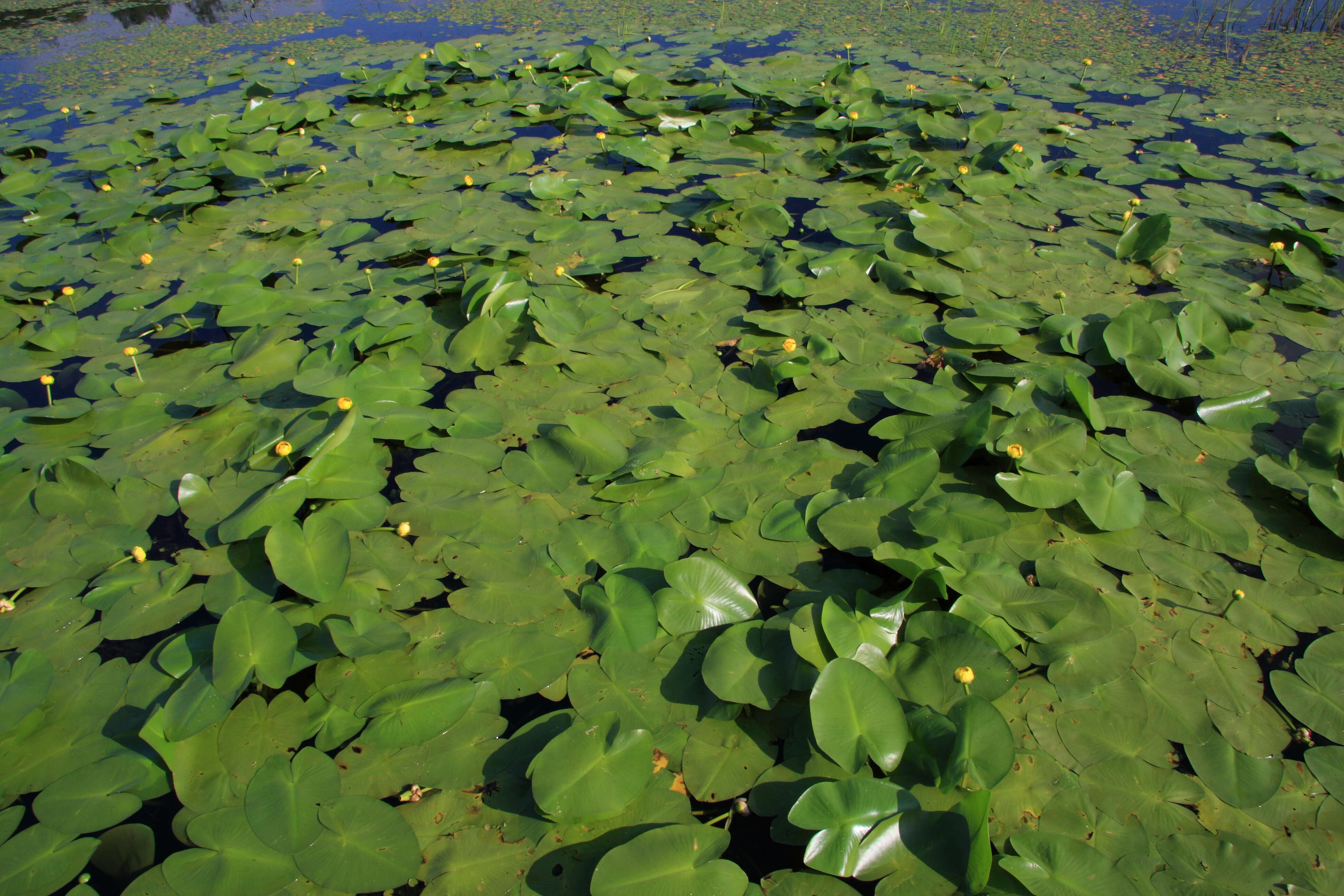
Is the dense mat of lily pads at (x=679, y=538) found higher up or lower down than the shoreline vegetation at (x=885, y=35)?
lower down

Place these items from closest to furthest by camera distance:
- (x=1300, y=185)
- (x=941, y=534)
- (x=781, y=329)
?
(x=941, y=534) < (x=781, y=329) < (x=1300, y=185)

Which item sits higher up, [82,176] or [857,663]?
[82,176]

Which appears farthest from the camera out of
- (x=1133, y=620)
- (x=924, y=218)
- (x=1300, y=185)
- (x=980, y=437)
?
(x=1300, y=185)

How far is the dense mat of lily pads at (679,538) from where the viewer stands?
177 cm

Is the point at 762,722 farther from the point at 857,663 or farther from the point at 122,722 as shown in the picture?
the point at 122,722

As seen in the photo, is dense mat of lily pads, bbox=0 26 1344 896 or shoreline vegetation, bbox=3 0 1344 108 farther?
shoreline vegetation, bbox=3 0 1344 108

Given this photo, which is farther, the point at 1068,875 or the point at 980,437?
the point at 980,437

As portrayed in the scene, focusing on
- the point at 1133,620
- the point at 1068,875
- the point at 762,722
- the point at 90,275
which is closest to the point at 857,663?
the point at 762,722

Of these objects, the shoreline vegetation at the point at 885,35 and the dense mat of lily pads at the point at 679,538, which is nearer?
the dense mat of lily pads at the point at 679,538

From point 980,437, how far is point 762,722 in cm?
133

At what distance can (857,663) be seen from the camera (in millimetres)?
1916

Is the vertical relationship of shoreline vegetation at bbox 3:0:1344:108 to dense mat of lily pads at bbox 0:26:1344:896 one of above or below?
above

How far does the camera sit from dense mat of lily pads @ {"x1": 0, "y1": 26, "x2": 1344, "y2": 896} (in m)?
1.77

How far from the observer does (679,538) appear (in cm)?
254
